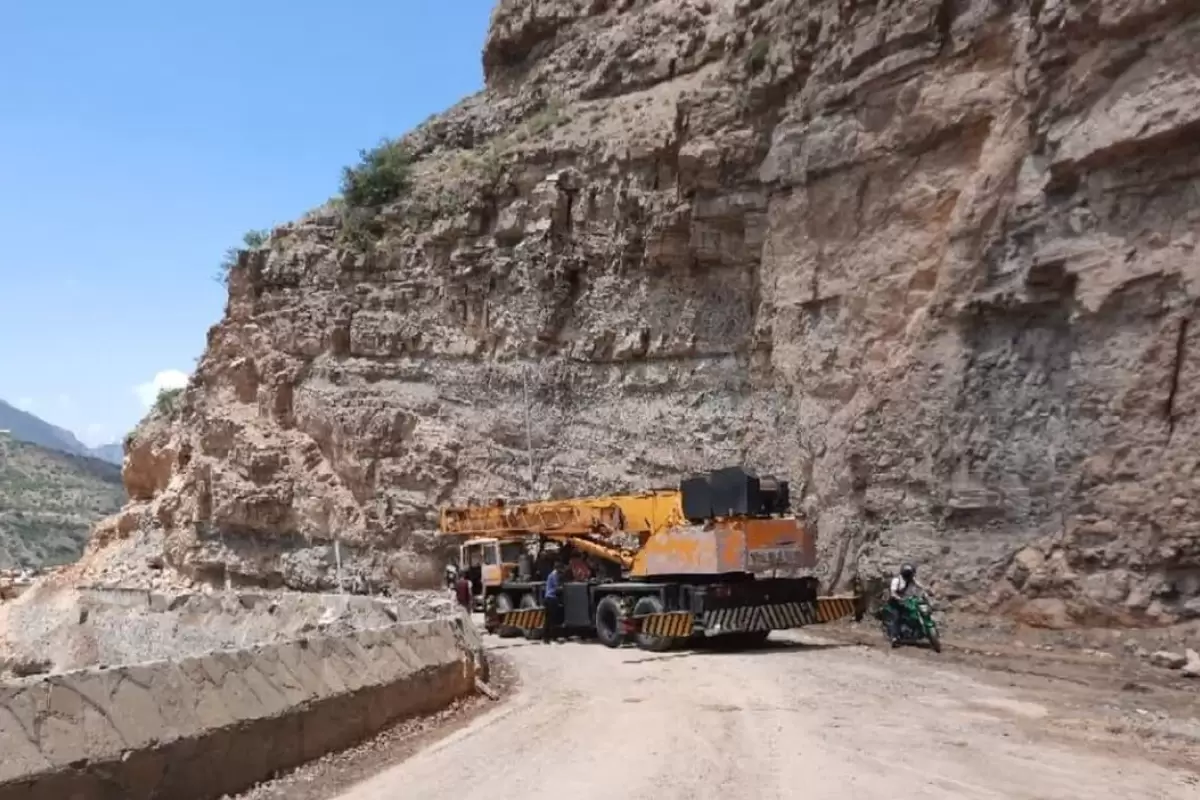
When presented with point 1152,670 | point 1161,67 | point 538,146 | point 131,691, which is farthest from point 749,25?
point 131,691

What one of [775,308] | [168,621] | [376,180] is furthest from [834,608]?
[376,180]

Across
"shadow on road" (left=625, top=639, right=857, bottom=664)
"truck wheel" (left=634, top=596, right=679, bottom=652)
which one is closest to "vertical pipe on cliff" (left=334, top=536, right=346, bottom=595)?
"truck wheel" (left=634, top=596, right=679, bottom=652)

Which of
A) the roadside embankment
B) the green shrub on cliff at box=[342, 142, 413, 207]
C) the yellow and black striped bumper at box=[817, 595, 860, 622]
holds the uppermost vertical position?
the green shrub on cliff at box=[342, 142, 413, 207]

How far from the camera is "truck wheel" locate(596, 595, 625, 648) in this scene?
17984 millimetres

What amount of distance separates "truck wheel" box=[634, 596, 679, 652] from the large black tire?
3520mm

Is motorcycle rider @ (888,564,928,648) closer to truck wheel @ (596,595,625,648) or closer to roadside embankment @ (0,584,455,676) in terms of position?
truck wheel @ (596,595,625,648)

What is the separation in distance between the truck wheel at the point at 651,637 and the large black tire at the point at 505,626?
352 cm

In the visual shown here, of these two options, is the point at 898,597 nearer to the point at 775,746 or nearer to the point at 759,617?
the point at 759,617

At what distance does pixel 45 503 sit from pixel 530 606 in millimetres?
80682

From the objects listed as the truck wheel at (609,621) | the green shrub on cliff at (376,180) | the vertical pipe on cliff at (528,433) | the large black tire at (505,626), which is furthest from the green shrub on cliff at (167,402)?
the truck wheel at (609,621)

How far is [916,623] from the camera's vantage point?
1593 cm

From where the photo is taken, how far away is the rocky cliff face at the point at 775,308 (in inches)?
618

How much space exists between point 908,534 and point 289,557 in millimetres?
19444

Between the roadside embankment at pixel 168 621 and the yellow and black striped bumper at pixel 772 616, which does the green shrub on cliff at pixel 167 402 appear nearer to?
the roadside embankment at pixel 168 621
